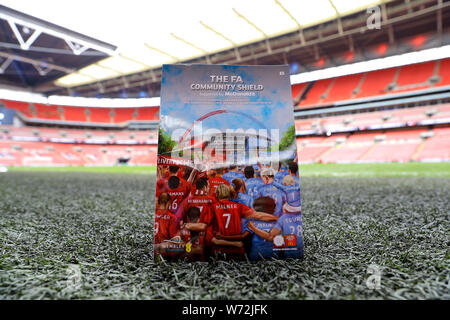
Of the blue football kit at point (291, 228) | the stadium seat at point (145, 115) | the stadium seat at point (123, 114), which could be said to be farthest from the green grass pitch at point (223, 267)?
the stadium seat at point (123, 114)

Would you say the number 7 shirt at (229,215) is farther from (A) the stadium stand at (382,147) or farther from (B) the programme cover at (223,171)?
(A) the stadium stand at (382,147)

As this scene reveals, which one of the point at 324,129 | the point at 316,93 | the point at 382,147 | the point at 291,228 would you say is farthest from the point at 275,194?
the point at 316,93

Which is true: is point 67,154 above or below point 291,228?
above

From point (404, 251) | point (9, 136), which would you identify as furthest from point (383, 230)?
point (9, 136)

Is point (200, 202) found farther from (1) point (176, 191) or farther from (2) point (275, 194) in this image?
(2) point (275, 194)

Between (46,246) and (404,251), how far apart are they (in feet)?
3.92

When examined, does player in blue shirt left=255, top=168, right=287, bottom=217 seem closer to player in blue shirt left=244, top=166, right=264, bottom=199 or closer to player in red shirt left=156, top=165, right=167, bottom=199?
player in blue shirt left=244, top=166, right=264, bottom=199

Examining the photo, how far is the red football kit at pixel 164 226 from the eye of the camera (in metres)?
0.67

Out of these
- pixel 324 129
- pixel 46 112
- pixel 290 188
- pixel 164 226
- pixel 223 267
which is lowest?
pixel 223 267

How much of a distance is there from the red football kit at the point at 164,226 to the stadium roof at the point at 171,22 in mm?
8751

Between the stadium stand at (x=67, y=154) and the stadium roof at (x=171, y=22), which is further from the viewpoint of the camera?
the stadium stand at (x=67, y=154)

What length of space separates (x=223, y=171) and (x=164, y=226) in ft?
0.76

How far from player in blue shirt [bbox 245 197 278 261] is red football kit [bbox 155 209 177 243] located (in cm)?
21

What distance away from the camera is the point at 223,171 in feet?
2.27
